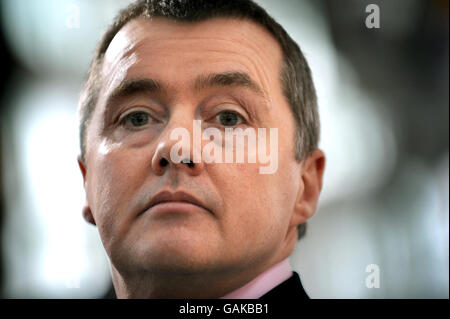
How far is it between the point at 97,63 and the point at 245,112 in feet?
2.37

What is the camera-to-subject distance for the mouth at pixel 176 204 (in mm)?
1881

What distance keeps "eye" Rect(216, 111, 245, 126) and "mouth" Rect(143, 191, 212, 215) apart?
1.13ft

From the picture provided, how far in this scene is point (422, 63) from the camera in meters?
3.64

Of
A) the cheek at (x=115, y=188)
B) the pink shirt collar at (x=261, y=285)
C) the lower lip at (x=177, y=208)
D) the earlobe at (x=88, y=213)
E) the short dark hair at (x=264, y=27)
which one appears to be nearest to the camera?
the lower lip at (x=177, y=208)

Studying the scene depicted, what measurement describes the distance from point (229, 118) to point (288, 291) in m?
0.68

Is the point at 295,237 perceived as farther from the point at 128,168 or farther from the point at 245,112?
the point at 128,168

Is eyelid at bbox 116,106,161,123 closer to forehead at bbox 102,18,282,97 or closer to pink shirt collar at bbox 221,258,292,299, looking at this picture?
forehead at bbox 102,18,282,97

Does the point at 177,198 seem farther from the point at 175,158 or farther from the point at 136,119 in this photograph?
the point at 136,119

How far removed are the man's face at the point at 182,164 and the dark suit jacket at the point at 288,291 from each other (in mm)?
101

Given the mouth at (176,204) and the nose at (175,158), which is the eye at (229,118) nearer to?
the nose at (175,158)

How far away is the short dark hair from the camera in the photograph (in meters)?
2.23

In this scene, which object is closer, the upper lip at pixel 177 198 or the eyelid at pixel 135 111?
the upper lip at pixel 177 198

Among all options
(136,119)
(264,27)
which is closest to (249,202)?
(136,119)

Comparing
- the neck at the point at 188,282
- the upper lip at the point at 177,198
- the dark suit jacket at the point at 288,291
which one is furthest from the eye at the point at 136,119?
the dark suit jacket at the point at 288,291
